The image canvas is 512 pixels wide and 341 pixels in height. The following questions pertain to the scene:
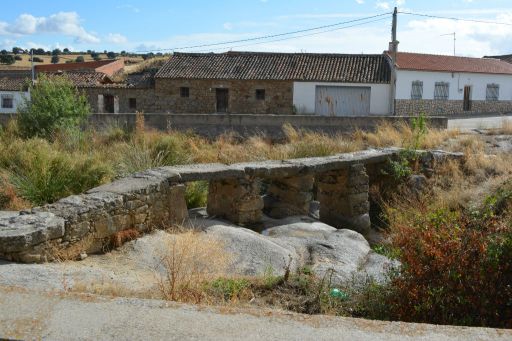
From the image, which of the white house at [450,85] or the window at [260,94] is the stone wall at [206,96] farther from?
the white house at [450,85]

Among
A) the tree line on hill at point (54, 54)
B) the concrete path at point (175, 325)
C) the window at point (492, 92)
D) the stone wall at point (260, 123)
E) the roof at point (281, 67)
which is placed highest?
the tree line on hill at point (54, 54)

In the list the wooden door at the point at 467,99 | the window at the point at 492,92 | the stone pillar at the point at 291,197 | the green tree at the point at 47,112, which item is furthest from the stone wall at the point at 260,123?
the window at the point at 492,92

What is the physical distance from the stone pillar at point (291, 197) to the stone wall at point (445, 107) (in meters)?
20.9

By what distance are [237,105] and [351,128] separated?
592 inches

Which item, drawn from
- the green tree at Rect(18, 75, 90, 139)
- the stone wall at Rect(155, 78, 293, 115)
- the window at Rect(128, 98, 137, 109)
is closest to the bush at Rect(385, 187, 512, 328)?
the green tree at Rect(18, 75, 90, 139)

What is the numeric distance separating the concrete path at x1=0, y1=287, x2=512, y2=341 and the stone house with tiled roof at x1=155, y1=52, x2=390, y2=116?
93.8ft

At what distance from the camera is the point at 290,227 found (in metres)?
8.83

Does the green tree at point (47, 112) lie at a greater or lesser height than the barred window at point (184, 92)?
lesser

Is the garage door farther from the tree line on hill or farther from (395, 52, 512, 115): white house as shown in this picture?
the tree line on hill

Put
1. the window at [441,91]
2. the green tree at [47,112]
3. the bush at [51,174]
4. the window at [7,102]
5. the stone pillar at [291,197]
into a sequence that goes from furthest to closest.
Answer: the window at [7,102], the window at [441,91], the green tree at [47,112], the stone pillar at [291,197], the bush at [51,174]

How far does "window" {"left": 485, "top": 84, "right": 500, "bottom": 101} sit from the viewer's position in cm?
3513

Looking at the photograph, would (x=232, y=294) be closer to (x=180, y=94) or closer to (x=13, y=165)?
(x=13, y=165)

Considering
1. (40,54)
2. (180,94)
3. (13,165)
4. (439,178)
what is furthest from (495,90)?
(40,54)

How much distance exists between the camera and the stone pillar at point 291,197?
10008mm
